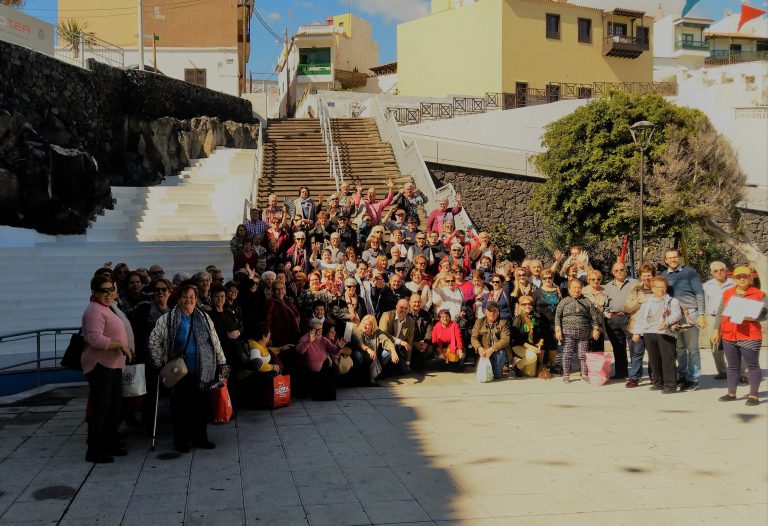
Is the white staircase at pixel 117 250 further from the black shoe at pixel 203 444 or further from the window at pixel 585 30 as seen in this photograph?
the window at pixel 585 30

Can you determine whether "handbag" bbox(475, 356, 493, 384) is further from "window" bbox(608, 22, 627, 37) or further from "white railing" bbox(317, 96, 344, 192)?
"window" bbox(608, 22, 627, 37)

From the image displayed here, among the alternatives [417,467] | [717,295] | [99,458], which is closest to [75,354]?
[99,458]

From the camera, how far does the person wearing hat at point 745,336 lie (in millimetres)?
7402

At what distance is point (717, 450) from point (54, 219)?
50.2 ft

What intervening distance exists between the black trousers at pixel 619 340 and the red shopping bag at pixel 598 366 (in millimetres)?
504

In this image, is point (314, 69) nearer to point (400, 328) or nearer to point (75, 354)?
point (400, 328)

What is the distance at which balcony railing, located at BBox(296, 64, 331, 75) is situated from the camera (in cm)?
4983

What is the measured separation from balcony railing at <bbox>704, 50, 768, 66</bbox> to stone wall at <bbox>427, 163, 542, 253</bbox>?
25.9m

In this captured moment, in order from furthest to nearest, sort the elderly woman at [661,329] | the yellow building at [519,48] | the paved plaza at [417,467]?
the yellow building at [519,48], the elderly woman at [661,329], the paved plaza at [417,467]

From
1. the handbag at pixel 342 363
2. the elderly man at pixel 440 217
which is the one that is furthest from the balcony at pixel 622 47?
the handbag at pixel 342 363

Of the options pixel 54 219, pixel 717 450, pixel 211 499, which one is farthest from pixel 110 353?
pixel 54 219

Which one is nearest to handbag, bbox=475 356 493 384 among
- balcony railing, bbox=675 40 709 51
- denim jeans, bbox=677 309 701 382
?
denim jeans, bbox=677 309 701 382

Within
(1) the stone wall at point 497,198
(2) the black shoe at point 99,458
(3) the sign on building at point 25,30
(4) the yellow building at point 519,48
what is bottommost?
(2) the black shoe at point 99,458

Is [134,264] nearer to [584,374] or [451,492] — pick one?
[584,374]
